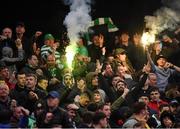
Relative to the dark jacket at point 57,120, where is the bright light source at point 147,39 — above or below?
above

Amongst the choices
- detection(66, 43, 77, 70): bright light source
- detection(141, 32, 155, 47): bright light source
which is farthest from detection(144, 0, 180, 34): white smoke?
detection(66, 43, 77, 70): bright light source

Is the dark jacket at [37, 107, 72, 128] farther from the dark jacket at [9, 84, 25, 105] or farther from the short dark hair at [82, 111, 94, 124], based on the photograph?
the dark jacket at [9, 84, 25, 105]

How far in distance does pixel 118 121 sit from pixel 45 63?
247 centimetres

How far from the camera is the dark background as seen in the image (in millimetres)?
13031

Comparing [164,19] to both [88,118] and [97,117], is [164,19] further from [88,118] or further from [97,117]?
A: [97,117]

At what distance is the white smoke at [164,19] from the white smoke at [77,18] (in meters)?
1.53

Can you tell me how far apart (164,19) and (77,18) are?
85.4 inches

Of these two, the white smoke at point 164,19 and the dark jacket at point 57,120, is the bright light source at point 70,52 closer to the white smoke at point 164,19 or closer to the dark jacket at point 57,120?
the white smoke at point 164,19

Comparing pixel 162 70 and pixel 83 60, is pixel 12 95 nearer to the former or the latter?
pixel 83 60

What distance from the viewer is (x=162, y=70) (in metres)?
11.6

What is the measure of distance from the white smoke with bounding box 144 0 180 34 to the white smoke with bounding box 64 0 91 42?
1525 mm

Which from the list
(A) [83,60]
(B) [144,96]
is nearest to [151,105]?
(B) [144,96]

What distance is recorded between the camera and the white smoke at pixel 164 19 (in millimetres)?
13312

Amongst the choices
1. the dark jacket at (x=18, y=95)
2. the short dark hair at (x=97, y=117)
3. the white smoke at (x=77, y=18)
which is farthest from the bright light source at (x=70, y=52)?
the short dark hair at (x=97, y=117)
